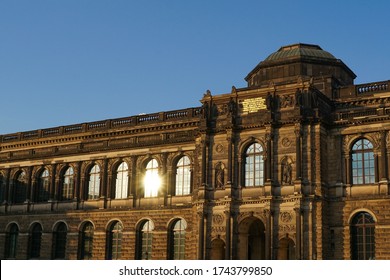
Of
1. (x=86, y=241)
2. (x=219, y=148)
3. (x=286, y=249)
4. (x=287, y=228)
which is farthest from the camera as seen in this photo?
(x=86, y=241)

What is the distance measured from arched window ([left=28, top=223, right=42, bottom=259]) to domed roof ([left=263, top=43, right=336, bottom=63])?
863 inches

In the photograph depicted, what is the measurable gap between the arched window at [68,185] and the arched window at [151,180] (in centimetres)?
685

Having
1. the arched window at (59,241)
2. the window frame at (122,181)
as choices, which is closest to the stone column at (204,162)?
the window frame at (122,181)

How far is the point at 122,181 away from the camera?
44.7 meters

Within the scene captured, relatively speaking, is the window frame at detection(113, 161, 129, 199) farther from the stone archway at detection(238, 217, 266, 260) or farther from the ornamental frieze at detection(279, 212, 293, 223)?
the ornamental frieze at detection(279, 212, 293, 223)

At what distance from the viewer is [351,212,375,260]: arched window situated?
113 ft

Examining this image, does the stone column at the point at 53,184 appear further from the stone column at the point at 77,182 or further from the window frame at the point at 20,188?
the window frame at the point at 20,188

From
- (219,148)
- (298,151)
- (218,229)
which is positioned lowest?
(218,229)

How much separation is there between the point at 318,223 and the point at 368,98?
895 centimetres

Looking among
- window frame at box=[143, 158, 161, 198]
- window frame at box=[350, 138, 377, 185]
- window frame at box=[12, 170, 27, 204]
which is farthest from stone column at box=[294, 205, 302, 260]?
window frame at box=[12, 170, 27, 204]

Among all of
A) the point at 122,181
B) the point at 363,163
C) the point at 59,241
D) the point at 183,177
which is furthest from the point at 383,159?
the point at 59,241

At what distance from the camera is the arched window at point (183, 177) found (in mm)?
41906

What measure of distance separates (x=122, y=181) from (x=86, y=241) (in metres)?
5.28

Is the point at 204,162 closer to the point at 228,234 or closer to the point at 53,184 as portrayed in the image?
the point at 228,234
